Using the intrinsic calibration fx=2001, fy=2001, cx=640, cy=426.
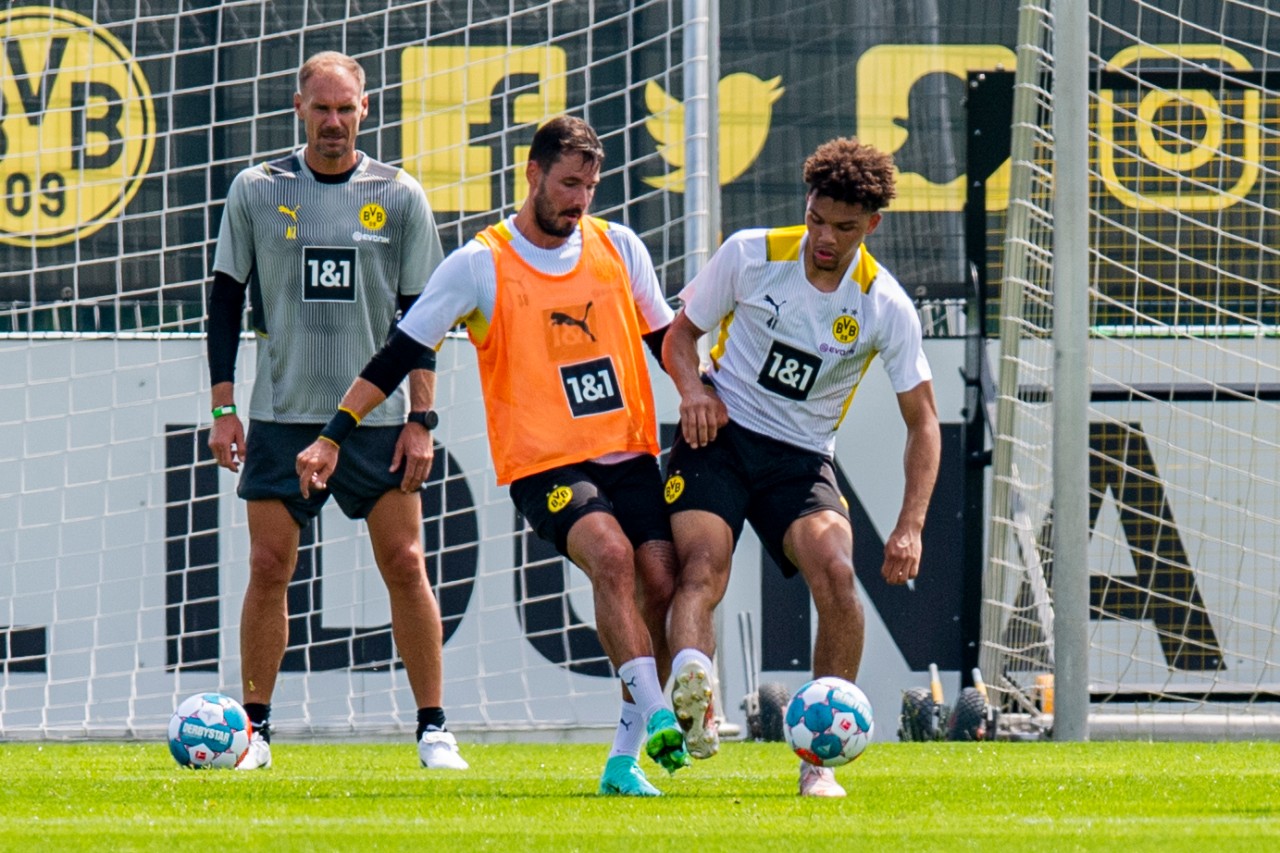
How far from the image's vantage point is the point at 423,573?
A: 615 cm

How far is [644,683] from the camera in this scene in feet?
15.7

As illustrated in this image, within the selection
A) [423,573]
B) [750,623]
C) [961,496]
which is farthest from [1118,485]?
[423,573]

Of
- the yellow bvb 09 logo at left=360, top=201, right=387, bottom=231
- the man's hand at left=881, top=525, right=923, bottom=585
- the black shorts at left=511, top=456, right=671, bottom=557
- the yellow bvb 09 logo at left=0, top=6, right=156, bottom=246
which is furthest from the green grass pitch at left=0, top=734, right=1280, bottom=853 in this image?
the yellow bvb 09 logo at left=0, top=6, right=156, bottom=246

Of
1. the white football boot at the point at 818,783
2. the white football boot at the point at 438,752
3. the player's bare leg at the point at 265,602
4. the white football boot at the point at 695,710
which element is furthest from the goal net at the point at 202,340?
the white football boot at the point at 695,710

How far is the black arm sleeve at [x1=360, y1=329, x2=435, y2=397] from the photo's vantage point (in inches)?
207

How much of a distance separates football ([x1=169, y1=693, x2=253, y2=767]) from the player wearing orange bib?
0.86m

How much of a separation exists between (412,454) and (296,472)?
385mm

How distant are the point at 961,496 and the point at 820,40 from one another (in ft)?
7.00

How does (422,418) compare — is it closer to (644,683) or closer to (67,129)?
(644,683)

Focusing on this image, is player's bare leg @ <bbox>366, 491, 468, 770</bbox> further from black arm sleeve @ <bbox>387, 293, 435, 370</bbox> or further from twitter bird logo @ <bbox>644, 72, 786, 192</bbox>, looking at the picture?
twitter bird logo @ <bbox>644, 72, 786, 192</bbox>

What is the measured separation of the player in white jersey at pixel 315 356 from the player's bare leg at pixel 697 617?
3.86ft

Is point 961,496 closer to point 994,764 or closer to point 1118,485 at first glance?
point 1118,485

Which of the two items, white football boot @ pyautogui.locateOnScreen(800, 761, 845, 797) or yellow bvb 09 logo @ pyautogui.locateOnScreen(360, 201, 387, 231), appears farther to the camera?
yellow bvb 09 logo @ pyautogui.locateOnScreen(360, 201, 387, 231)

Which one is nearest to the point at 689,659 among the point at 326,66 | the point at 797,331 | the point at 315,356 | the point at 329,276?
the point at 797,331
